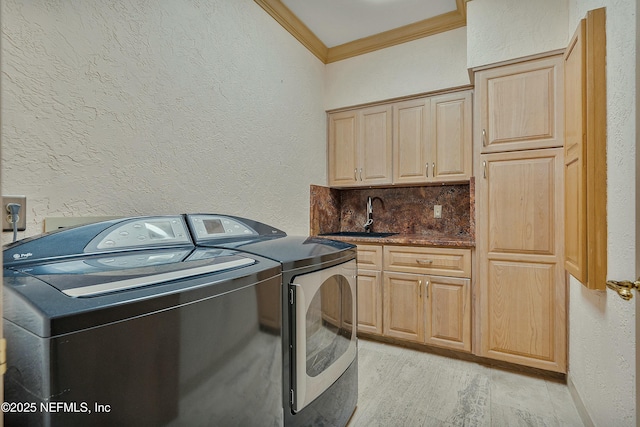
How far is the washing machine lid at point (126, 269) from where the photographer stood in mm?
732

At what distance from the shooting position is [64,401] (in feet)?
1.97

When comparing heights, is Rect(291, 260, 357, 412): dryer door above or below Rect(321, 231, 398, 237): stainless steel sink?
below

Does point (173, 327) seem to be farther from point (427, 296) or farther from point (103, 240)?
point (427, 296)

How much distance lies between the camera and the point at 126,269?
884 millimetres

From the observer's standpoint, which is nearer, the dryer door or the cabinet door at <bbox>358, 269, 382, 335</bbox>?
the dryer door

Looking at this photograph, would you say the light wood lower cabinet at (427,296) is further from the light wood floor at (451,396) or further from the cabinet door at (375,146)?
the cabinet door at (375,146)

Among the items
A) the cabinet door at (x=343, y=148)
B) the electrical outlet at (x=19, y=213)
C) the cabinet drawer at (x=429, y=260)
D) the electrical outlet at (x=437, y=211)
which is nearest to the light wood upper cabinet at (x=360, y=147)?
the cabinet door at (x=343, y=148)

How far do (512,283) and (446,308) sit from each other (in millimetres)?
487

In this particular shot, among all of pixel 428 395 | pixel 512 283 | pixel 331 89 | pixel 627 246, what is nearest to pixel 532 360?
pixel 512 283

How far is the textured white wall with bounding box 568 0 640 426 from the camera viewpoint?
1113 mm

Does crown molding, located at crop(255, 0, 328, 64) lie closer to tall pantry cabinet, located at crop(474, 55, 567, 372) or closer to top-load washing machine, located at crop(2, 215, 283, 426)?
tall pantry cabinet, located at crop(474, 55, 567, 372)

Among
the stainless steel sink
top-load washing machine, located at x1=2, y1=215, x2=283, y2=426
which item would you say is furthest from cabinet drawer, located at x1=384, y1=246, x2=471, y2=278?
top-load washing machine, located at x1=2, y1=215, x2=283, y2=426

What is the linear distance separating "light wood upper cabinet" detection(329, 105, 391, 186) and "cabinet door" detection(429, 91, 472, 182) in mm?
403

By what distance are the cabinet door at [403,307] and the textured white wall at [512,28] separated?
1.66 m
